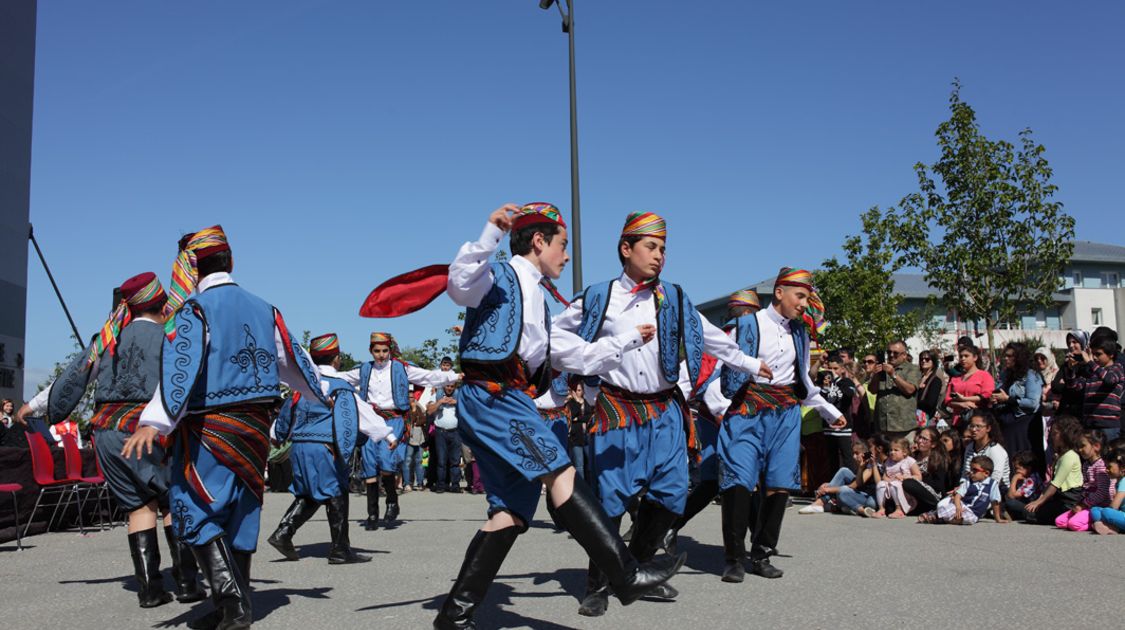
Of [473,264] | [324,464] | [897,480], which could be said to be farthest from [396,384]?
[473,264]

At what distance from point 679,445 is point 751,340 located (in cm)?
151

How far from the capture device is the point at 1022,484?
400 inches

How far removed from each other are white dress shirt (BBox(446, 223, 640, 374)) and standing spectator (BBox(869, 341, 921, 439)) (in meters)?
8.21

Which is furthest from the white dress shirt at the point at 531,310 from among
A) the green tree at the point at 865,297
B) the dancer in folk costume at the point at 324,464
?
the green tree at the point at 865,297

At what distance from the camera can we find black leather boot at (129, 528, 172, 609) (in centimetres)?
587

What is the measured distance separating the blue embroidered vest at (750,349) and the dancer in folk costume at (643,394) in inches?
44.1

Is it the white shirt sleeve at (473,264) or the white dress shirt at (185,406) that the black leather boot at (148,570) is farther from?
the white shirt sleeve at (473,264)

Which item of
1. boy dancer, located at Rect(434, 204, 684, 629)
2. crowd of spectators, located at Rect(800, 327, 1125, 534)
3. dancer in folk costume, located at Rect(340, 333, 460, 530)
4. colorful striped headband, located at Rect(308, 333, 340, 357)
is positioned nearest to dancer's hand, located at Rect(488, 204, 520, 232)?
boy dancer, located at Rect(434, 204, 684, 629)

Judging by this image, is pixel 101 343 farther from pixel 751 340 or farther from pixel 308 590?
pixel 751 340

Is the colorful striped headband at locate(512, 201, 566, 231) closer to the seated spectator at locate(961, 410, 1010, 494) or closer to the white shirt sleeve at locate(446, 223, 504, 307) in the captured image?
the white shirt sleeve at locate(446, 223, 504, 307)

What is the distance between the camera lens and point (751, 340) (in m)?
6.66

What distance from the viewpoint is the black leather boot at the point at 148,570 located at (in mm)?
5867

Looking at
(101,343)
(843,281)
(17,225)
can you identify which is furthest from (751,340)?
Result: (843,281)

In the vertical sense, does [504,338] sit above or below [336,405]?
above
